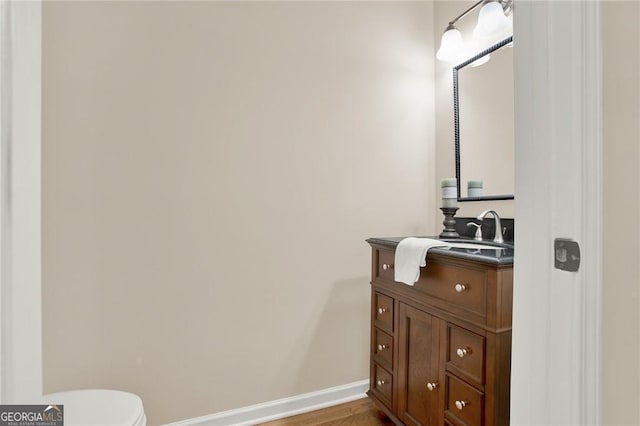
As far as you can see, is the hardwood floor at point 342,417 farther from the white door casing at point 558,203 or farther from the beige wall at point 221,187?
the white door casing at point 558,203

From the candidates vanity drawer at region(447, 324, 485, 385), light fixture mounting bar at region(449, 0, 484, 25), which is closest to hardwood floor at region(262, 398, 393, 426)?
vanity drawer at region(447, 324, 485, 385)

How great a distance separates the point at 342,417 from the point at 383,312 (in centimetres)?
63

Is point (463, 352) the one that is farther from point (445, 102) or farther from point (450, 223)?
point (445, 102)

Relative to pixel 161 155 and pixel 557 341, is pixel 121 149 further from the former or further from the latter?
pixel 557 341

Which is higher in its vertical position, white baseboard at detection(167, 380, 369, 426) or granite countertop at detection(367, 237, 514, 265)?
granite countertop at detection(367, 237, 514, 265)

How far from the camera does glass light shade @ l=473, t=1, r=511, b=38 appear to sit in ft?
5.53

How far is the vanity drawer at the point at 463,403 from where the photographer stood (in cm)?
117

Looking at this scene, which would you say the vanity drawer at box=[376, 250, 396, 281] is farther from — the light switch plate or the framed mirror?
the light switch plate

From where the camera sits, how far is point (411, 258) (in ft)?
4.63

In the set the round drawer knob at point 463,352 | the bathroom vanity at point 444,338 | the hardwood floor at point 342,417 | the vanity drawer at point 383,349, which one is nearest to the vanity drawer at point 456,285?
the bathroom vanity at point 444,338

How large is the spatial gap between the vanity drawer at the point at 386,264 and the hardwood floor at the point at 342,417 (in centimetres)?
76

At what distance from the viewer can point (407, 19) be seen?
7.05 ft
